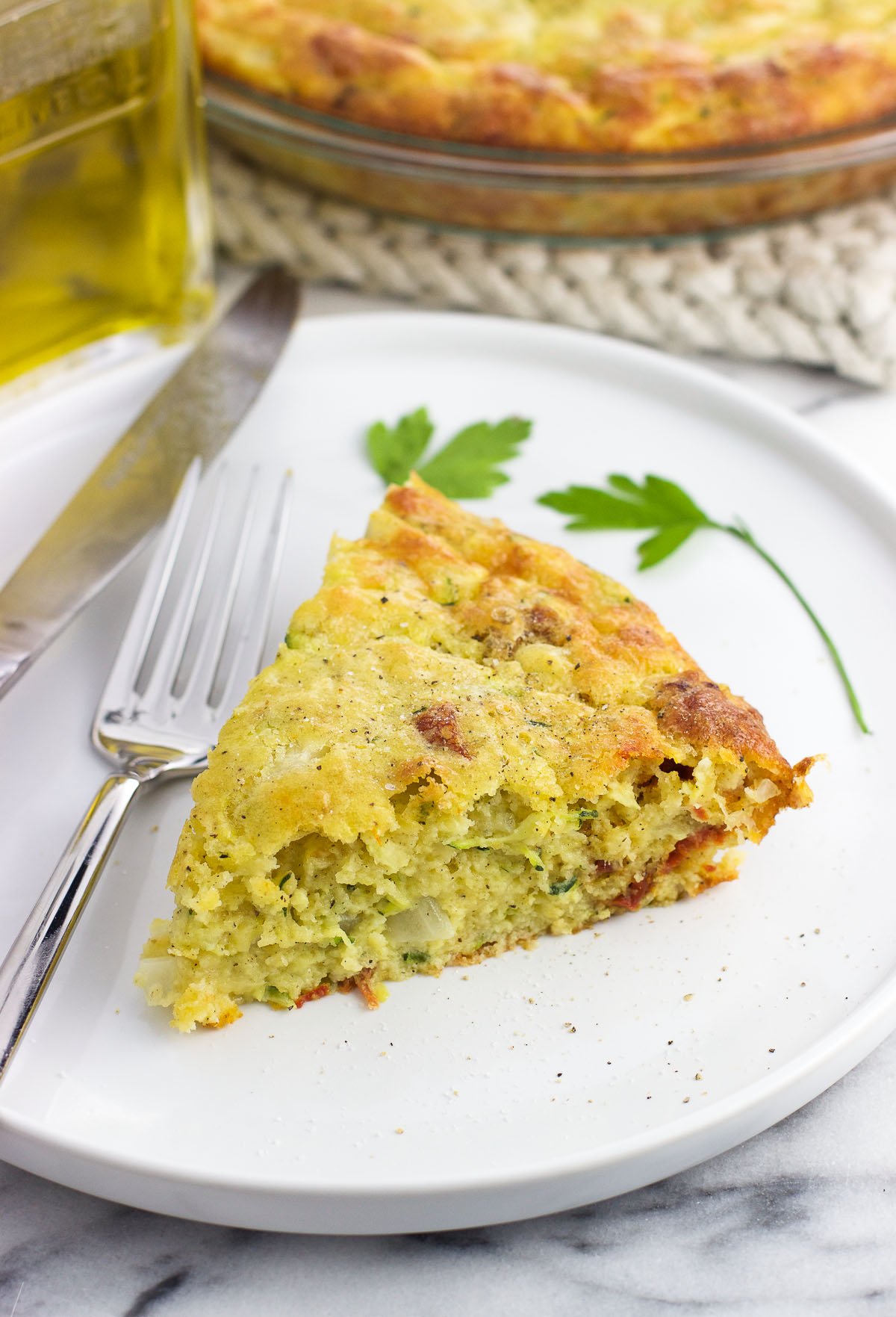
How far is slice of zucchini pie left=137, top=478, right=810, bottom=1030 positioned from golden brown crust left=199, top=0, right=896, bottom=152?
6.70 feet

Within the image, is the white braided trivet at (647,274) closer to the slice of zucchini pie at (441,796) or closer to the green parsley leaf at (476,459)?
the green parsley leaf at (476,459)

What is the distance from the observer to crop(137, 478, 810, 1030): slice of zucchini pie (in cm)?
243

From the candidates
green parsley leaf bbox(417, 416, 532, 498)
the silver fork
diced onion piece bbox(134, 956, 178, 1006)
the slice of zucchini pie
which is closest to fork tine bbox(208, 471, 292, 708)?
the silver fork

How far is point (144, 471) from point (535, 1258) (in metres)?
2.13

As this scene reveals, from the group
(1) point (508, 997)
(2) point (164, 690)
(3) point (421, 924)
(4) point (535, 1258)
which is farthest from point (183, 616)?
(4) point (535, 1258)

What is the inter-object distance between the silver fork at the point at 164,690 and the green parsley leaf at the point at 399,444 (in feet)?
0.96

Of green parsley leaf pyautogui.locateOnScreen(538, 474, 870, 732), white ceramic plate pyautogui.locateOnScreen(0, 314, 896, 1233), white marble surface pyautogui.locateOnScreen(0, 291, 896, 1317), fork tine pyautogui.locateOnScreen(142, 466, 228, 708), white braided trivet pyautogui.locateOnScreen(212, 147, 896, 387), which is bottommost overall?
white marble surface pyautogui.locateOnScreen(0, 291, 896, 1317)

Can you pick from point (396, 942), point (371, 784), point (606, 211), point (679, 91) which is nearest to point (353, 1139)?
point (396, 942)

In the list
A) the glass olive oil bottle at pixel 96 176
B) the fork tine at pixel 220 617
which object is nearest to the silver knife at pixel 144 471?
the fork tine at pixel 220 617

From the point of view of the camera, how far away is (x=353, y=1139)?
219 cm

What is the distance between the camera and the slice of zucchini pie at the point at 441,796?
7.98 feet

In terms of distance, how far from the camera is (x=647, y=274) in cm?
438

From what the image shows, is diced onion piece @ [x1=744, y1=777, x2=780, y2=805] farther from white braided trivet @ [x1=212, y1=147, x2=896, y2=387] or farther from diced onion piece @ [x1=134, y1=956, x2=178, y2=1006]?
white braided trivet @ [x1=212, y1=147, x2=896, y2=387]

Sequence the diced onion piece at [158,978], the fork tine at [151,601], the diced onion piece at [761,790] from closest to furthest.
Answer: the diced onion piece at [158,978]
the diced onion piece at [761,790]
the fork tine at [151,601]
